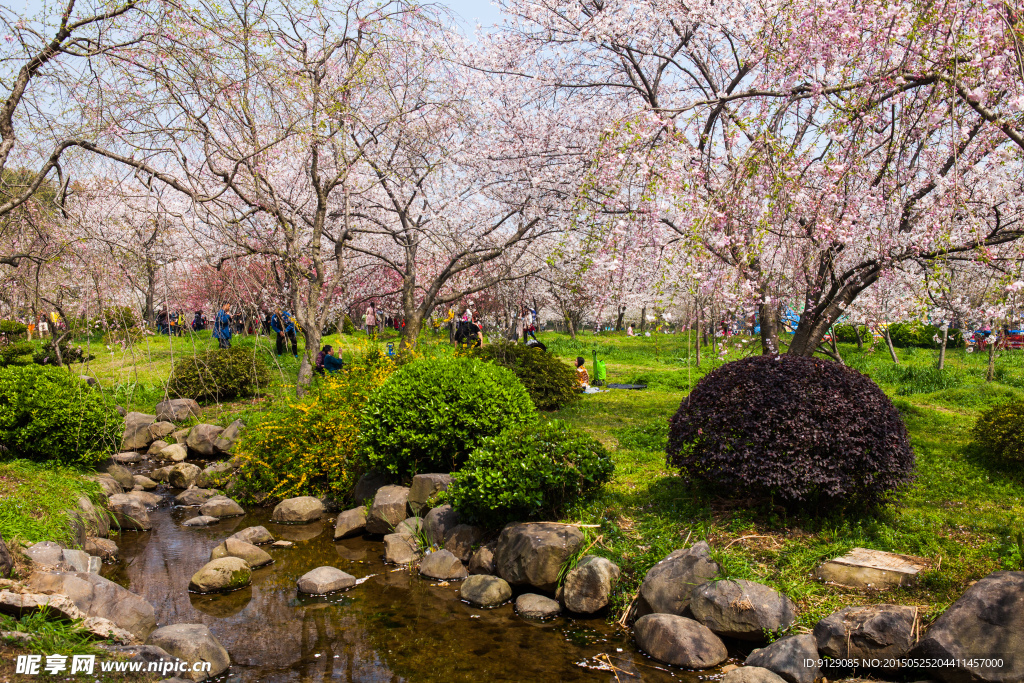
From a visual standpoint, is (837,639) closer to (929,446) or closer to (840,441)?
(840,441)

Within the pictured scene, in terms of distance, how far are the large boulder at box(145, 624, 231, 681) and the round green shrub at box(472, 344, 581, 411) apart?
7.25 metres

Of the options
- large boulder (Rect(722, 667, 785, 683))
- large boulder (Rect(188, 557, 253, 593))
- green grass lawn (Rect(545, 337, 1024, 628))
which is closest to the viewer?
large boulder (Rect(722, 667, 785, 683))

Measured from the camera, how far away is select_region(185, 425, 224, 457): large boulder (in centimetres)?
1196

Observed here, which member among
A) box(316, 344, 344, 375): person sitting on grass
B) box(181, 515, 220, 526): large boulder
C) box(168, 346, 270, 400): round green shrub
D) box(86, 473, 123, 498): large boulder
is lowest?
box(181, 515, 220, 526): large boulder

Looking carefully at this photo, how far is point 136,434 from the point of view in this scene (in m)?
12.6

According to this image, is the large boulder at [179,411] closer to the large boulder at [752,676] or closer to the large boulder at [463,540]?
the large boulder at [463,540]

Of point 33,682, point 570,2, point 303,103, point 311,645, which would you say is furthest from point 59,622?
point 570,2

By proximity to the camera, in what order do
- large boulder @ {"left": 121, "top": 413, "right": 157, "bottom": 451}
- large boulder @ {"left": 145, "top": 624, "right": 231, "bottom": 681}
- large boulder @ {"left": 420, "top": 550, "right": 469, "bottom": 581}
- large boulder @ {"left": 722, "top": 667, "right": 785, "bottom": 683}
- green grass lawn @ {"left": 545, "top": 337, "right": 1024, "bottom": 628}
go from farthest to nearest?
large boulder @ {"left": 121, "top": 413, "right": 157, "bottom": 451}, large boulder @ {"left": 420, "top": 550, "right": 469, "bottom": 581}, green grass lawn @ {"left": 545, "top": 337, "right": 1024, "bottom": 628}, large boulder @ {"left": 145, "top": 624, "right": 231, "bottom": 681}, large boulder @ {"left": 722, "top": 667, "right": 785, "bottom": 683}

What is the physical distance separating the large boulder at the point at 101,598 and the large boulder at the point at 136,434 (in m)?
7.52

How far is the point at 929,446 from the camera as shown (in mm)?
8477

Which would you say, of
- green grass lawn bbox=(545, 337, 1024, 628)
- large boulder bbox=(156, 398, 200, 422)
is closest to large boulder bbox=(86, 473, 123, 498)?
large boulder bbox=(156, 398, 200, 422)

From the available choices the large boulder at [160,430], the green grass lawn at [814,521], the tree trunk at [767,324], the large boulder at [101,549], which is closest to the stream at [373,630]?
the large boulder at [101,549]

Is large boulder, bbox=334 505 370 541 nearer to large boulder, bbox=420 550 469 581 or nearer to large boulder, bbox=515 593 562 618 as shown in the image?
large boulder, bbox=420 550 469 581

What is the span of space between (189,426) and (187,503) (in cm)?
375
